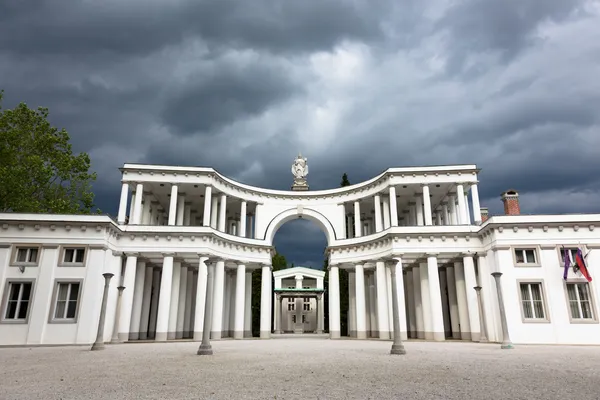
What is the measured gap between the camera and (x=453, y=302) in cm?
3650

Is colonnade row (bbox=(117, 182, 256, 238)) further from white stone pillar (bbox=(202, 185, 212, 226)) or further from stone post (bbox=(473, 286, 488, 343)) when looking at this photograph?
stone post (bbox=(473, 286, 488, 343))

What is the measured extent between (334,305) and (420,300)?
8.42m

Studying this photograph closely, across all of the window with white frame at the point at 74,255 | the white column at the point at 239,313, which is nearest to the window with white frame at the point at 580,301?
the white column at the point at 239,313

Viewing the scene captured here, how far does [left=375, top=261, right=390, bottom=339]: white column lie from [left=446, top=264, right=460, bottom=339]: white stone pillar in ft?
21.8

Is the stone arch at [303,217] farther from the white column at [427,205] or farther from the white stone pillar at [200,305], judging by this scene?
the white column at [427,205]

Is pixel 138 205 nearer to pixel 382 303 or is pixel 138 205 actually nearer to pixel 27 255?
pixel 27 255

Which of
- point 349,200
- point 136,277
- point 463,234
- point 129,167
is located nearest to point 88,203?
point 129,167

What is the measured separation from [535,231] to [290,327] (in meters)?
49.9

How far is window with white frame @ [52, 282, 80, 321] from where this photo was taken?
93.1 ft

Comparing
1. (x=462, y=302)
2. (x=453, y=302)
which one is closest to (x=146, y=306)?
(x=462, y=302)

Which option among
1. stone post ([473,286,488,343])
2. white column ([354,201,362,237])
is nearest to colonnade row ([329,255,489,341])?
stone post ([473,286,488,343])

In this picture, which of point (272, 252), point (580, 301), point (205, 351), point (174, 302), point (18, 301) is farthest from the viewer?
point (272, 252)

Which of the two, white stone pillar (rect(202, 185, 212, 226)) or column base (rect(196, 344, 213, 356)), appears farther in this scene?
white stone pillar (rect(202, 185, 212, 226))

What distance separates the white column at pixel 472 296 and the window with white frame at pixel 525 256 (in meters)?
3.99
